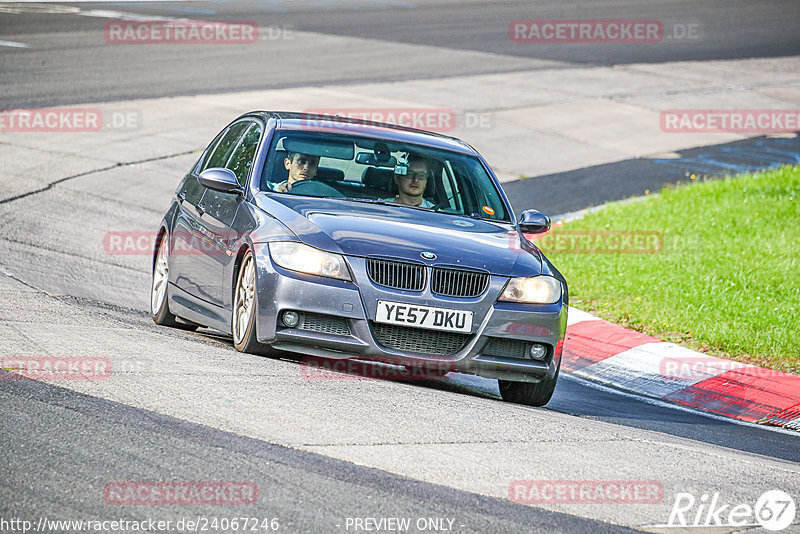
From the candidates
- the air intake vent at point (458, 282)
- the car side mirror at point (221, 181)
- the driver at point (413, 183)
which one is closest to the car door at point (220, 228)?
the car side mirror at point (221, 181)

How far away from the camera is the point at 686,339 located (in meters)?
10.2

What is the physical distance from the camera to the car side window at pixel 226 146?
29.4ft

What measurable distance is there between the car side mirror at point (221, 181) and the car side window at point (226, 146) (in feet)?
3.28

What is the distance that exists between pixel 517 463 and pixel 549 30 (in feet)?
96.3

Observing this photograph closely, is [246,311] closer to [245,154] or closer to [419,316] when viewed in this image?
[419,316]

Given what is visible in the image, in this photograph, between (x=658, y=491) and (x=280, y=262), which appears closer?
(x=658, y=491)

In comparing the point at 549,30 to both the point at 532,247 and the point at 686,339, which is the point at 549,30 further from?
the point at 532,247

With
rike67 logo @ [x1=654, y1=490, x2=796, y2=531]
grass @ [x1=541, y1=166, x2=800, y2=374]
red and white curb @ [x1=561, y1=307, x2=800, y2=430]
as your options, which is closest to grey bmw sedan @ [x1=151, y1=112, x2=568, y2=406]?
red and white curb @ [x1=561, y1=307, x2=800, y2=430]

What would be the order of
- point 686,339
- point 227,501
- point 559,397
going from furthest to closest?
1. point 686,339
2. point 559,397
3. point 227,501

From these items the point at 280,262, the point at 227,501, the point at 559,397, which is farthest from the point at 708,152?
the point at 227,501

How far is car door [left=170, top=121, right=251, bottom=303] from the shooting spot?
809 cm

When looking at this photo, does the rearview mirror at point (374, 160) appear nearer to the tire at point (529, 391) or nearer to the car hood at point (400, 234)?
the car hood at point (400, 234)

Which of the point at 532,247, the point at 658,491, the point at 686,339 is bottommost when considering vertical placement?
the point at 686,339

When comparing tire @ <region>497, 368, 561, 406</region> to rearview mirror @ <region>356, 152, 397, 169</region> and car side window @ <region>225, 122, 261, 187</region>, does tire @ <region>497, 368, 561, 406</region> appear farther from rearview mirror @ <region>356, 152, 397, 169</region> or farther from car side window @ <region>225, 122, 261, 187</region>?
car side window @ <region>225, 122, 261, 187</region>
